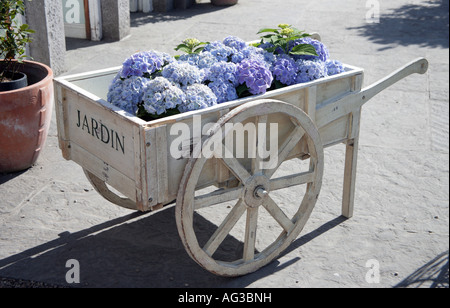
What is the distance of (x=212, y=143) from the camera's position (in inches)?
122

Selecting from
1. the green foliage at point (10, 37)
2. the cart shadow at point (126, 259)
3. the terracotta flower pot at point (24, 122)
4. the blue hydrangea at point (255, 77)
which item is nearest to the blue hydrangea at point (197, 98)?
the blue hydrangea at point (255, 77)

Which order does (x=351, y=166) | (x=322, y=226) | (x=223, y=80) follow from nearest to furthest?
(x=223, y=80)
(x=351, y=166)
(x=322, y=226)

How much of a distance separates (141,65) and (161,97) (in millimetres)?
289

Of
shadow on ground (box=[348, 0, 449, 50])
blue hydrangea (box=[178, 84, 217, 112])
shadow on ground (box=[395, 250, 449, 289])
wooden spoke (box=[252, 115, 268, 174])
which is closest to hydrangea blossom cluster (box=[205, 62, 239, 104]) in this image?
blue hydrangea (box=[178, 84, 217, 112])

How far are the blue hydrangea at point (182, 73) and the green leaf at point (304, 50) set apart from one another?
0.65 m

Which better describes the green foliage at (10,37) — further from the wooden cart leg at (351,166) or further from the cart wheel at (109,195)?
the wooden cart leg at (351,166)

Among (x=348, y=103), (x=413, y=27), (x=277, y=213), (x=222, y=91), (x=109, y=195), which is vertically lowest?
(x=109, y=195)

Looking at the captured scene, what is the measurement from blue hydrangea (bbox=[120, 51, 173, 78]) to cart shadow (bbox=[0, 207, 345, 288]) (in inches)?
43.3

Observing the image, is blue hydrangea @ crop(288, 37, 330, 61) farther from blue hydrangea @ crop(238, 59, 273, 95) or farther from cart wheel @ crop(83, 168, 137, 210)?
cart wheel @ crop(83, 168, 137, 210)

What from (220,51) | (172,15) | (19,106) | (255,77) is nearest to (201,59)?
(220,51)

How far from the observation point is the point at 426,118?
586cm

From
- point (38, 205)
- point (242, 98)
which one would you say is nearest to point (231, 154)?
point (242, 98)

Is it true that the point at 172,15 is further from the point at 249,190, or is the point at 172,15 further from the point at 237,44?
the point at 249,190
